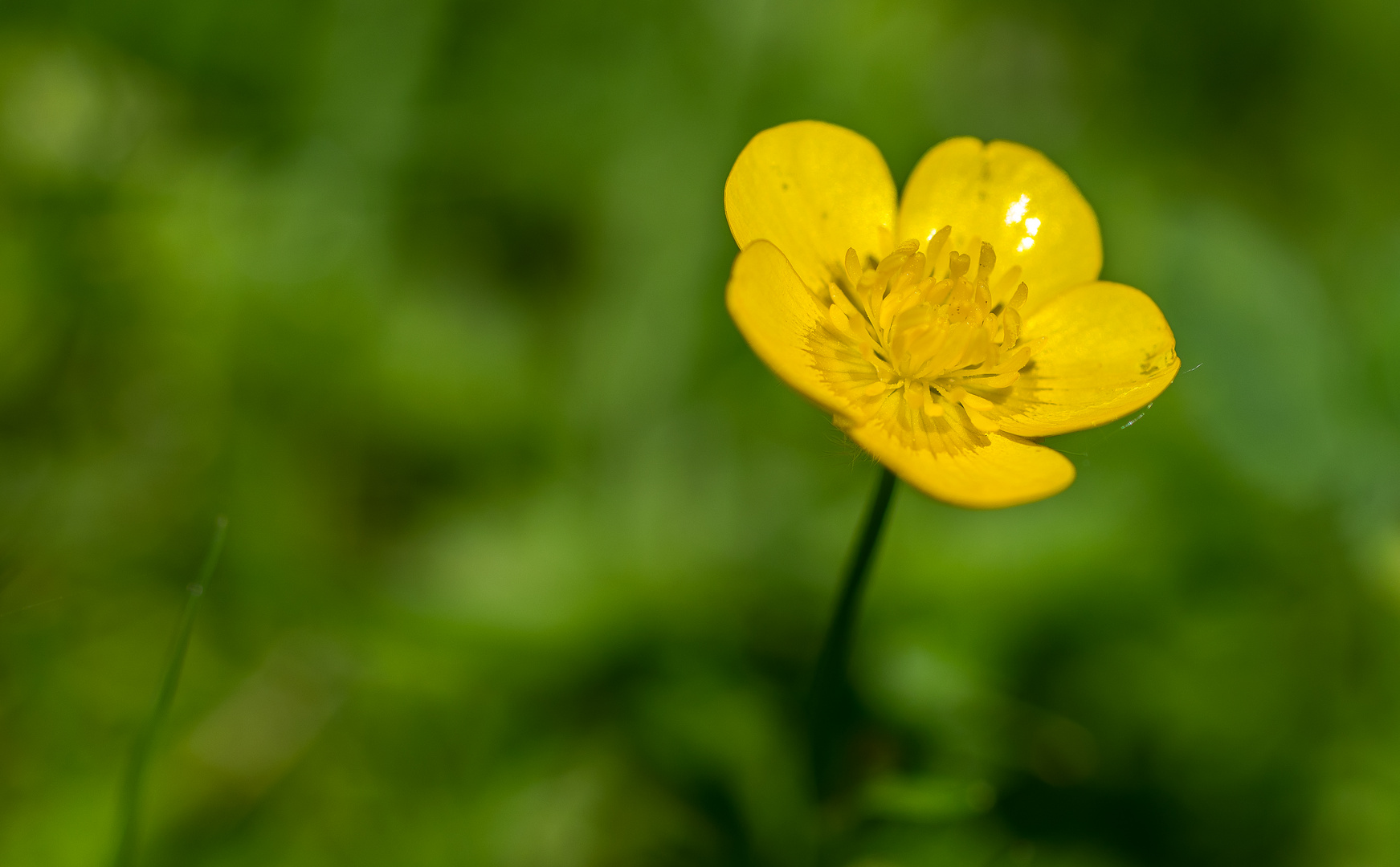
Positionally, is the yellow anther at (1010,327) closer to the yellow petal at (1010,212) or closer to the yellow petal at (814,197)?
the yellow petal at (1010,212)

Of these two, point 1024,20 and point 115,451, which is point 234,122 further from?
point 1024,20

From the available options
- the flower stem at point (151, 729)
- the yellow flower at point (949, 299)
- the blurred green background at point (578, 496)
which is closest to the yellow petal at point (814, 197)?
the yellow flower at point (949, 299)

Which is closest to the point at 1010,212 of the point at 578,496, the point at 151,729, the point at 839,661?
the point at 839,661

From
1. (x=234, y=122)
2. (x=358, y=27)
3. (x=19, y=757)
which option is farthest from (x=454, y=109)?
(x=19, y=757)

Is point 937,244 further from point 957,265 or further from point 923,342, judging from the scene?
point 923,342

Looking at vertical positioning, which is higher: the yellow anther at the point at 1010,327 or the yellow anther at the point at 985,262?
the yellow anther at the point at 985,262
